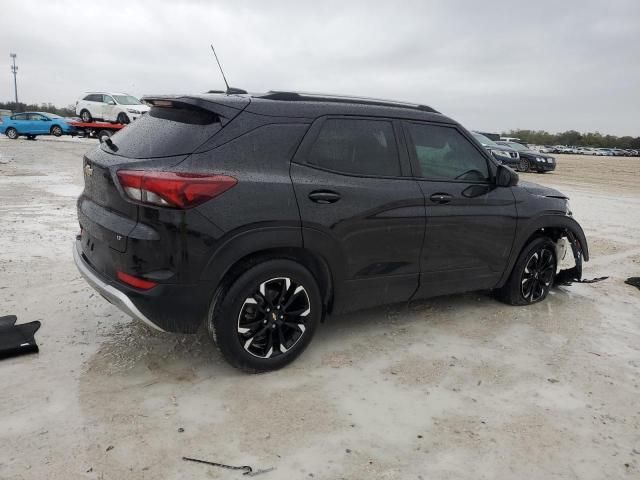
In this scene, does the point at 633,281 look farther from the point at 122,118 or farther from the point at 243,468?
the point at 122,118

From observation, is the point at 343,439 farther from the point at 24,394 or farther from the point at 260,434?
the point at 24,394

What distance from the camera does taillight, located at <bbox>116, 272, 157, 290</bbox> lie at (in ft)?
9.68

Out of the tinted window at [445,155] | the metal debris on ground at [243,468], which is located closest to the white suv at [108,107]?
the tinted window at [445,155]

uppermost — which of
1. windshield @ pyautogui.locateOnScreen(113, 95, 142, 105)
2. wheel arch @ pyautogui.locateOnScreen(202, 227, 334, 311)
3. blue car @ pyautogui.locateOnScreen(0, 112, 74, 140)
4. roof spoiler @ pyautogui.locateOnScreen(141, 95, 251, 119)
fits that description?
windshield @ pyautogui.locateOnScreen(113, 95, 142, 105)

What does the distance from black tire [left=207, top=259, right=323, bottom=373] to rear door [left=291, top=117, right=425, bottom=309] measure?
9.6 inches

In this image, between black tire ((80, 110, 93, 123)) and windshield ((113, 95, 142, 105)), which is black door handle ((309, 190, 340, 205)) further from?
black tire ((80, 110, 93, 123))

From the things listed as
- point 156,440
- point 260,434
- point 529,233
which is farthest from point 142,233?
point 529,233

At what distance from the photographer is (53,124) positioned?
1131 inches

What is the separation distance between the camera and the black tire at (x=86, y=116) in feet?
81.4

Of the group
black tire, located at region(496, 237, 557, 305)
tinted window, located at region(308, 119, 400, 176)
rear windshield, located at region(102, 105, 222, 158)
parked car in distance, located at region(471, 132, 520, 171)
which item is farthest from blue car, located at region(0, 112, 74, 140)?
black tire, located at region(496, 237, 557, 305)

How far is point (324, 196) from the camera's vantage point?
3.34m

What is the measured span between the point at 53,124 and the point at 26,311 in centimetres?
2861

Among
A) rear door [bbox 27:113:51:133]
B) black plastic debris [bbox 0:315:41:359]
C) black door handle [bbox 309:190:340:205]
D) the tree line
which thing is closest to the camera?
black door handle [bbox 309:190:340:205]

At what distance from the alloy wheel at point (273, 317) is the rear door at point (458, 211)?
114cm
